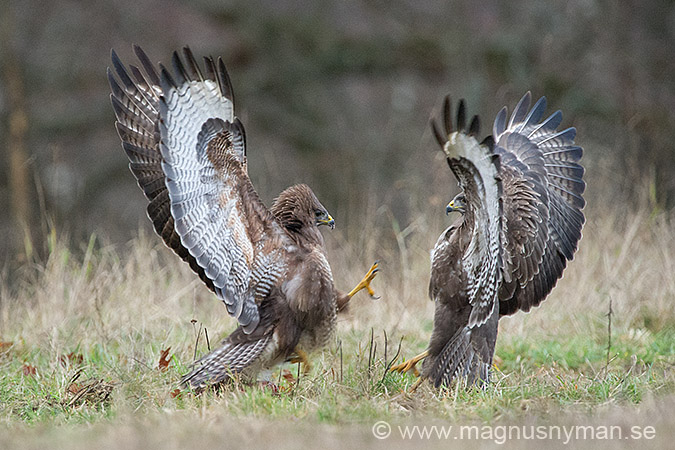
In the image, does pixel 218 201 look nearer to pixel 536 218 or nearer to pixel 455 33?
pixel 536 218

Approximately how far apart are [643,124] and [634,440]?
923 centimetres

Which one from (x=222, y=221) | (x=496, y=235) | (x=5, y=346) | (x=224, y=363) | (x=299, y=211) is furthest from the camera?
(x=5, y=346)

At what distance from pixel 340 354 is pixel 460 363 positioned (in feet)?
2.61

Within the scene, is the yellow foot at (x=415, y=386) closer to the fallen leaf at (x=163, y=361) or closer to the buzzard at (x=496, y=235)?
the buzzard at (x=496, y=235)

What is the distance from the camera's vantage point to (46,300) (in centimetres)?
661

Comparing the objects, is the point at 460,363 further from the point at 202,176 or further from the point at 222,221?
the point at 202,176

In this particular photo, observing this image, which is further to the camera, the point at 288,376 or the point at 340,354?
the point at 288,376

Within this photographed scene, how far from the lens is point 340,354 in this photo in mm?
4559

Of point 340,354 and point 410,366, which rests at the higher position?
point 340,354

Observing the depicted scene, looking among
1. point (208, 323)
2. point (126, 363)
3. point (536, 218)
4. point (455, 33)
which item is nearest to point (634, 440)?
point (536, 218)

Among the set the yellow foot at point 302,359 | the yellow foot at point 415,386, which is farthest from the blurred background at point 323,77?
the yellow foot at point 415,386

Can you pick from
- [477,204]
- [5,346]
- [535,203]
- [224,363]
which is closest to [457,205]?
[535,203]

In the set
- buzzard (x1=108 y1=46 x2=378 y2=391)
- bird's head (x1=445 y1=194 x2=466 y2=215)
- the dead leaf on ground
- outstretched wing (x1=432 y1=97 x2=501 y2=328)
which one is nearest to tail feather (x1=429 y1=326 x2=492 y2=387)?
outstretched wing (x1=432 y1=97 x2=501 y2=328)

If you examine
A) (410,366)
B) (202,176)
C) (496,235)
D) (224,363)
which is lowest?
(410,366)
